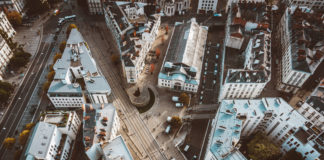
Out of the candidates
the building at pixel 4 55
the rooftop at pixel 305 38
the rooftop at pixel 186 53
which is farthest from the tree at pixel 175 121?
the building at pixel 4 55

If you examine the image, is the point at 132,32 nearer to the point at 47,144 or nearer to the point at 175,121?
the point at 175,121

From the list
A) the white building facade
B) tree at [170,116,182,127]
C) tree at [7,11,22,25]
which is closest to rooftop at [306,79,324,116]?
tree at [170,116,182,127]

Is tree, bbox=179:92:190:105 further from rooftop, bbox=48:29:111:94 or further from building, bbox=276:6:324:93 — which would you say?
building, bbox=276:6:324:93

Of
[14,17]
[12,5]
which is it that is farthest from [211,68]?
[12,5]

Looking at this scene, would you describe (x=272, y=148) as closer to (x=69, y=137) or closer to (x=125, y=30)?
A: (x=69, y=137)

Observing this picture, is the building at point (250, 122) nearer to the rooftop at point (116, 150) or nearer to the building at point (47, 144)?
the rooftop at point (116, 150)

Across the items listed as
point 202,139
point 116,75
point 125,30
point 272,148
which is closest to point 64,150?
point 116,75
